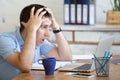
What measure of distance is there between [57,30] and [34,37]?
1.37ft

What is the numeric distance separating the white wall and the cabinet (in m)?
0.42

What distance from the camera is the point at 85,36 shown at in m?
3.25

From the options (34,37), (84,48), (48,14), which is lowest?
(84,48)

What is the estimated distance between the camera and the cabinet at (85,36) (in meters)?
3.19

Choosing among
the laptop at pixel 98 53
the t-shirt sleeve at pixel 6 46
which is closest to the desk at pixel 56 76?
the laptop at pixel 98 53

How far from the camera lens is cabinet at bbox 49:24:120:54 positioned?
3.19 m

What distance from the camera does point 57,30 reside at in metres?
2.42

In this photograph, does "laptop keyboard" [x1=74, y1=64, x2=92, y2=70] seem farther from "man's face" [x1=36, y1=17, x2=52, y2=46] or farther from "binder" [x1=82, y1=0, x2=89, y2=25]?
"binder" [x1=82, y1=0, x2=89, y2=25]

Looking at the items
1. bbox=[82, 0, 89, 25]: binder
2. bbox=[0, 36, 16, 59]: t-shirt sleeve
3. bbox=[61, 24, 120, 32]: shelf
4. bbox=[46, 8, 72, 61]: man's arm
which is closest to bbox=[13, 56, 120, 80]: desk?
bbox=[0, 36, 16, 59]: t-shirt sleeve

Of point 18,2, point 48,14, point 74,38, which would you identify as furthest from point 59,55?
point 18,2

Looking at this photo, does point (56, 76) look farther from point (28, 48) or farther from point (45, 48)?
point (45, 48)

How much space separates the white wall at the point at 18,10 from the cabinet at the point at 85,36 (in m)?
0.42

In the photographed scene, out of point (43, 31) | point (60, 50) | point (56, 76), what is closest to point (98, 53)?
point (56, 76)

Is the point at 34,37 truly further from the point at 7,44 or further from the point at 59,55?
the point at 59,55
